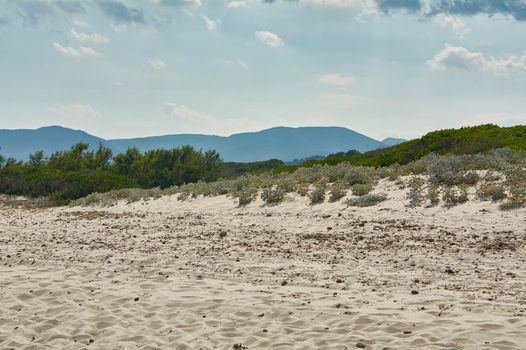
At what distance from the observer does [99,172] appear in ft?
140

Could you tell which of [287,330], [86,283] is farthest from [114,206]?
[287,330]

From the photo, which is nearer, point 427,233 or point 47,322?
point 47,322

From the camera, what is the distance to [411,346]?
272 inches

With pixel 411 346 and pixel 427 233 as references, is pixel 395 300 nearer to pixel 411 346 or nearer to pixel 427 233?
pixel 411 346

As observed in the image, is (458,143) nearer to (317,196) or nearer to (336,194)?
(336,194)

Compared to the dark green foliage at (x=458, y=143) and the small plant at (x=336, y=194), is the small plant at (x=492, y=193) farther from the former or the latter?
the dark green foliage at (x=458, y=143)

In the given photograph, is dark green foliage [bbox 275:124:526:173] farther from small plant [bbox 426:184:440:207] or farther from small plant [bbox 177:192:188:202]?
small plant [bbox 177:192:188:202]

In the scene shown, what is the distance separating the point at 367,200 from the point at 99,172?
2789cm

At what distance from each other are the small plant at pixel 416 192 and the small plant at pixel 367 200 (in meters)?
1.13

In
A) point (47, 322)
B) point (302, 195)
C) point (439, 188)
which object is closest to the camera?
point (47, 322)

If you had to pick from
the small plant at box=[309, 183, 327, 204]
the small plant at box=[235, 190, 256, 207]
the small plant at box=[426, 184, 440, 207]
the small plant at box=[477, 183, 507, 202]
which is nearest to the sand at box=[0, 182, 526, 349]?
the small plant at box=[477, 183, 507, 202]

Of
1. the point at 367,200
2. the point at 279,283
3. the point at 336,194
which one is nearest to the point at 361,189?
the point at 336,194

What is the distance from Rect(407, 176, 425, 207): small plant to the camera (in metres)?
19.6

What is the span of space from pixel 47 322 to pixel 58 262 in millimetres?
4895
